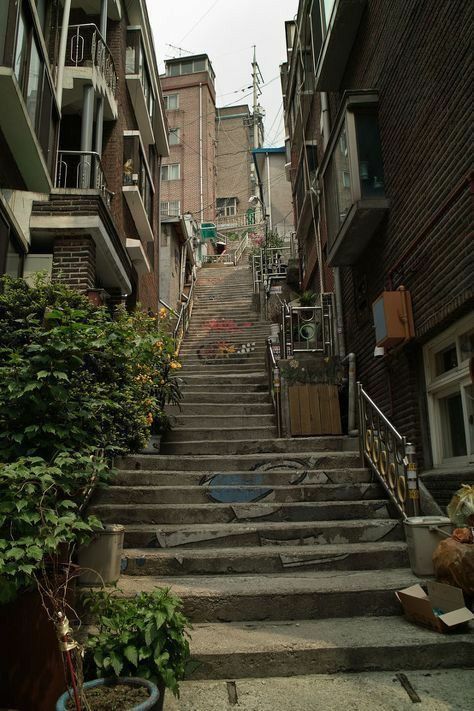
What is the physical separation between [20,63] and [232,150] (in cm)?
3601

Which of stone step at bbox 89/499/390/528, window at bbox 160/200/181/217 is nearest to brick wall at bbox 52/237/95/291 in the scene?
stone step at bbox 89/499/390/528

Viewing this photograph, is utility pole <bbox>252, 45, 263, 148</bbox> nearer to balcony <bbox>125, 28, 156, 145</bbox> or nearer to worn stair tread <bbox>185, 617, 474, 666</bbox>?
balcony <bbox>125, 28, 156, 145</bbox>

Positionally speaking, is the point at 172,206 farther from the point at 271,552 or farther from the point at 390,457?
the point at 271,552

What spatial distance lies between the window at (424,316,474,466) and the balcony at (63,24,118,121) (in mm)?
7636

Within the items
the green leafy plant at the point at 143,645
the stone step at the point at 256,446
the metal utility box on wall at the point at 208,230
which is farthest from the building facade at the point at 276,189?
the green leafy plant at the point at 143,645

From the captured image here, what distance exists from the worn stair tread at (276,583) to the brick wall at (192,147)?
3068 centimetres

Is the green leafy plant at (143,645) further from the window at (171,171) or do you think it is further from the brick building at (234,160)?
the brick building at (234,160)

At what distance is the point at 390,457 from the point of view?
18.4ft

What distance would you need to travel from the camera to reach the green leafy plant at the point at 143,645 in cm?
275

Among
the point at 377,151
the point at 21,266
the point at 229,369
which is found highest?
the point at 377,151

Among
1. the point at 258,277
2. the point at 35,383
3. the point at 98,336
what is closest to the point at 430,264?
the point at 98,336

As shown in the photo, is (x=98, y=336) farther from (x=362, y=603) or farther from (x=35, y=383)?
(x=362, y=603)

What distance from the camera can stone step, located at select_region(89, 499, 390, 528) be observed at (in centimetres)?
534

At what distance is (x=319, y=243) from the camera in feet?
41.2
